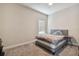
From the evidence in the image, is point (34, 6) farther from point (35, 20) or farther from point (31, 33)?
point (31, 33)

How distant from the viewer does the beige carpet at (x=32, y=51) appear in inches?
61.6

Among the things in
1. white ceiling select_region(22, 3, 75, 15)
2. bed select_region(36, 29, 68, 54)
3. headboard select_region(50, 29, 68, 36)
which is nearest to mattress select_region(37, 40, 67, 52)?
bed select_region(36, 29, 68, 54)

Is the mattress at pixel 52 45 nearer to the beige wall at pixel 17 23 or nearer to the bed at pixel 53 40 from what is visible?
the bed at pixel 53 40

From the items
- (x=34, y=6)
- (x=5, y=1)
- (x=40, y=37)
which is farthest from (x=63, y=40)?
Result: (x=5, y=1)

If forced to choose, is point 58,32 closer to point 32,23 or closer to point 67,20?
point 67,20

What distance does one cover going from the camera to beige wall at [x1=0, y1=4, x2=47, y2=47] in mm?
1566

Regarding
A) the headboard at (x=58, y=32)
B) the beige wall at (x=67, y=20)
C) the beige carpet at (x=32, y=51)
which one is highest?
the beige wall at (x=67, y=20)

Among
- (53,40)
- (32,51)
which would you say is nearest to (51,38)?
(53,40)

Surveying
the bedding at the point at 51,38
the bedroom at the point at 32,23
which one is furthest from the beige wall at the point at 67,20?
the bedding at the point at 51,38

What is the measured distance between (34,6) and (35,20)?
0.21 m

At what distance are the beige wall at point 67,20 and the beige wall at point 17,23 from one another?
14cm

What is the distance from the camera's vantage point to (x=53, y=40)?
1633 mm

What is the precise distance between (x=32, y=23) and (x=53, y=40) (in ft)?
A: 1.28

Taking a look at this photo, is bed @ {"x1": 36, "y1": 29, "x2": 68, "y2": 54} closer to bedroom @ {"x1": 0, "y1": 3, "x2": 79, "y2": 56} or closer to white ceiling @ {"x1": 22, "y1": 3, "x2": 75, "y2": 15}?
bedroom @ {"x1": 0, "y1": 3, "x2": 79, "y2": 56}
